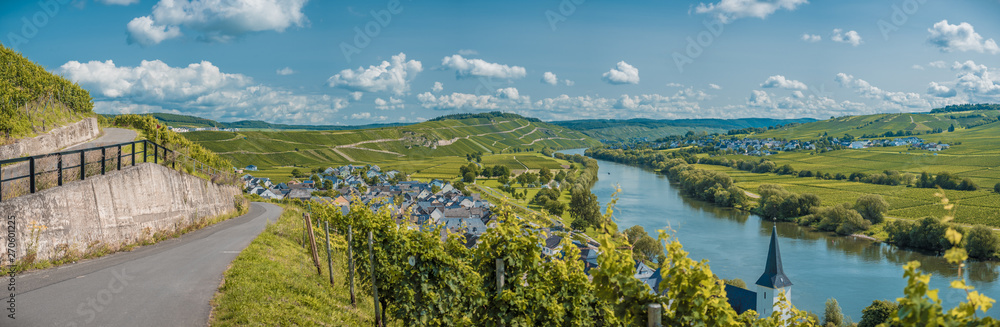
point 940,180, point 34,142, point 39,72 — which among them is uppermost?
point 39,72

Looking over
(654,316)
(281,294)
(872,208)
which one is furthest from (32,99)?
(872,208)

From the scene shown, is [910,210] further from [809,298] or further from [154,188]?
[154,188]

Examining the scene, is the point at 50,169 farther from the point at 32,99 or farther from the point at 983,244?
the point at 983,244

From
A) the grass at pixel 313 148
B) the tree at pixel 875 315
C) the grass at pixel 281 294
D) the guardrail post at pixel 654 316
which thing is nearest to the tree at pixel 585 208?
the tree at pixel 875 315

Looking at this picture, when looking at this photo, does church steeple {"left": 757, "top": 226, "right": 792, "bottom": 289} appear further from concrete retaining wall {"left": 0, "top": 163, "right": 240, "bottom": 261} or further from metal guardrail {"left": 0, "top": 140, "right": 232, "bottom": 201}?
metal guardrail {"left": 0, "top": 140, "right": 232, "bottom": 201}

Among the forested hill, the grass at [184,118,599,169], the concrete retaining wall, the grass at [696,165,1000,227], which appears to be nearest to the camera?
the concrete retaining wall

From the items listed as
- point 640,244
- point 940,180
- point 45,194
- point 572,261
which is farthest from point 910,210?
point 45,194

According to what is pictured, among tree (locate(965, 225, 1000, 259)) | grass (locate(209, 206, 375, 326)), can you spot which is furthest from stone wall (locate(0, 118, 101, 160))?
tree (locate(965, 225, 1000, 259))
